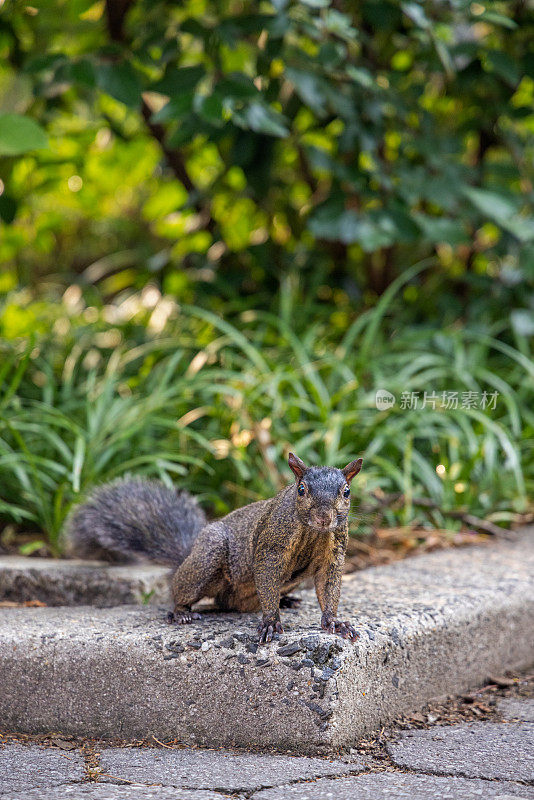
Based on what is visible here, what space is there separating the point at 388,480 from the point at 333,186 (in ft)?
5.03

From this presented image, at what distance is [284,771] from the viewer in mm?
1664

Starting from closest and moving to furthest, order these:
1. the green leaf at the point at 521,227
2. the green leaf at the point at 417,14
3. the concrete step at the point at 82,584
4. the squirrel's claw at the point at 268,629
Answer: the squirrel's claw at the point at 268,629 → the concrete step at the point at 82,584 → the green leaf at the point at 417,14 → the green leaf at the point at 521,227

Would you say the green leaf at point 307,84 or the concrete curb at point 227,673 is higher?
the green leaf at point 307,84

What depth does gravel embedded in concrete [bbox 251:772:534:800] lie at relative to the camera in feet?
5.12

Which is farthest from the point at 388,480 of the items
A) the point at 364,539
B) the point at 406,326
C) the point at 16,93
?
the point at 16,93

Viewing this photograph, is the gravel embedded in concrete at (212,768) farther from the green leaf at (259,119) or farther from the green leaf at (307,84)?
the green leaf at (307,84)

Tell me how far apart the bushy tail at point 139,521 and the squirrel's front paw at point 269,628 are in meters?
0.42

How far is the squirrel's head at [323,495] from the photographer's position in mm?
1704

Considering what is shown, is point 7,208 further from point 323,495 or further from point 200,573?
point 323,495

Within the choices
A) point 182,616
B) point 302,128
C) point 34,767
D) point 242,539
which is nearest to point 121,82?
point 302,128

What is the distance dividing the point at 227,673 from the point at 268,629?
0.13 metres

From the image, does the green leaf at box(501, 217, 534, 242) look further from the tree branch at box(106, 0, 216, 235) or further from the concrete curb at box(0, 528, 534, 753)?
the concrete curb at box(0, 528, 534, 753)

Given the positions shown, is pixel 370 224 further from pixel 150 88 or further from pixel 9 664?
pixel 9 664

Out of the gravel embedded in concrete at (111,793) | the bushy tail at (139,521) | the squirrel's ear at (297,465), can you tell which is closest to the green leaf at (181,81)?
the bushy tail at (139,521)
